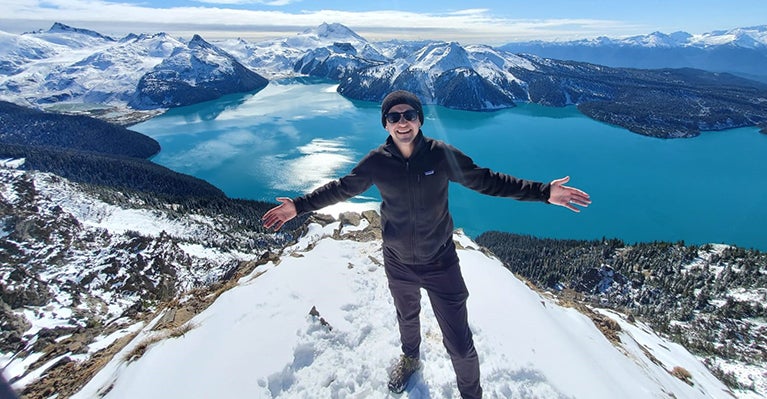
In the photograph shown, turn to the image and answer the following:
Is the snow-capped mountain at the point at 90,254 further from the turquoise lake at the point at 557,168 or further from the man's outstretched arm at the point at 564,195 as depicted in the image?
the man's outstretched arm at the point at 564,195

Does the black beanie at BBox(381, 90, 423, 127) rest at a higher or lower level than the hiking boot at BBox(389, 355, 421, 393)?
higher

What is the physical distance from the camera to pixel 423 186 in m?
5.10

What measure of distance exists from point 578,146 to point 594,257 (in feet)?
297

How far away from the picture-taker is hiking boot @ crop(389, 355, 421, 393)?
21.4 ft

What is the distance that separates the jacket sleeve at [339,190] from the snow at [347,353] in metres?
3.43

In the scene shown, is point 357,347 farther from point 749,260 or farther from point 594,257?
Answer: point 749,260

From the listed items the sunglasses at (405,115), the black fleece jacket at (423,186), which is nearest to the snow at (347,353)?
the black fleece jacket at (423,186)

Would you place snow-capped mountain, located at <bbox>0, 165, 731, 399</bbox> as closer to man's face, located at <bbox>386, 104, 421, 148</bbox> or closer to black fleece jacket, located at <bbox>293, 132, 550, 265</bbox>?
black fleece jacket, located at <bbox>293, 132, 550, 265</bbox>

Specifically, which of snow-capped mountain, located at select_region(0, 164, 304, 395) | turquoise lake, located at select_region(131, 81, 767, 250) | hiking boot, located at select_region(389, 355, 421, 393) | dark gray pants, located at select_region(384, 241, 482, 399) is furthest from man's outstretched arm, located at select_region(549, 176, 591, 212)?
turquoise lake, located at select_region(131, 81, 767, 250)

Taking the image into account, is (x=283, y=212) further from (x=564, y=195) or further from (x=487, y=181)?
(x=564, y=195)

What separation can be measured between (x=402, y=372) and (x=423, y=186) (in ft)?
12.5

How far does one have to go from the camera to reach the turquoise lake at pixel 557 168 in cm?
8931

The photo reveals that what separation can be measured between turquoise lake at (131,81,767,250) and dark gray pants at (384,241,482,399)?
79.5 m

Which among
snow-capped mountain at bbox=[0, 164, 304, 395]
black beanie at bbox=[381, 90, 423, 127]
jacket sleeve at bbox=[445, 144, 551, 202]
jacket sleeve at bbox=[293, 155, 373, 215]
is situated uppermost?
black beanie at bbox=[381, 90, 423, 127]
